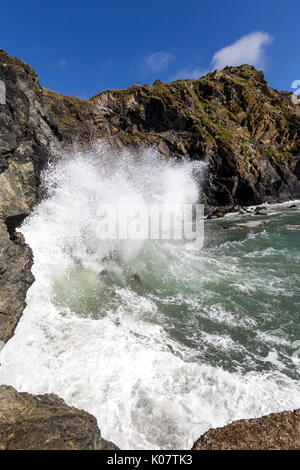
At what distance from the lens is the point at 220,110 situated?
54906mm

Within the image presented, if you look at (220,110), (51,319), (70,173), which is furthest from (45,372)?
(220,110)

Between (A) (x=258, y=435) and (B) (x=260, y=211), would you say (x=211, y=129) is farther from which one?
(A) (x=258, y=435)

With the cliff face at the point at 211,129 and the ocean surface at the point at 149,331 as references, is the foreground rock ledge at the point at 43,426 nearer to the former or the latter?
the ocean surface at the point at 149,331

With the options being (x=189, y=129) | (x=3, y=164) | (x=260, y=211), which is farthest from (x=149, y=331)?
(x=189, y=129)

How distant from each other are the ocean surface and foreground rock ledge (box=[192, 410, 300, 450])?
0.90 metres

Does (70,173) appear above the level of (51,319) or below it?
above

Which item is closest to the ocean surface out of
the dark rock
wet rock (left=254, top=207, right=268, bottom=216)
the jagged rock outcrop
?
the jagged rock outcrop

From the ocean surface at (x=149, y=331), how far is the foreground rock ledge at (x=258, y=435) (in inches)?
35.4

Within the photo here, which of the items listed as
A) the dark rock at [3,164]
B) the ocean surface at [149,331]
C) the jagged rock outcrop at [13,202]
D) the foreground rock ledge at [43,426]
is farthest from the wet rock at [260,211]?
the foreground rock ledge at [43,426]

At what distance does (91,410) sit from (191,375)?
6.93 ft

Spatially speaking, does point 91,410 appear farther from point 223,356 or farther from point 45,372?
point 223,356

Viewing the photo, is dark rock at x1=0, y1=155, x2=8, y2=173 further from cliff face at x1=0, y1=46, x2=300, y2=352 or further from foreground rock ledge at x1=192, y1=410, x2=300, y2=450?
foreground rock ledge at x1=192, y1=410, x2=300, y2=450

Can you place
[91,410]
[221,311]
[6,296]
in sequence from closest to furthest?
[91,410], [6,296], [221,311]

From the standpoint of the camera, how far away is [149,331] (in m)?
6.41
